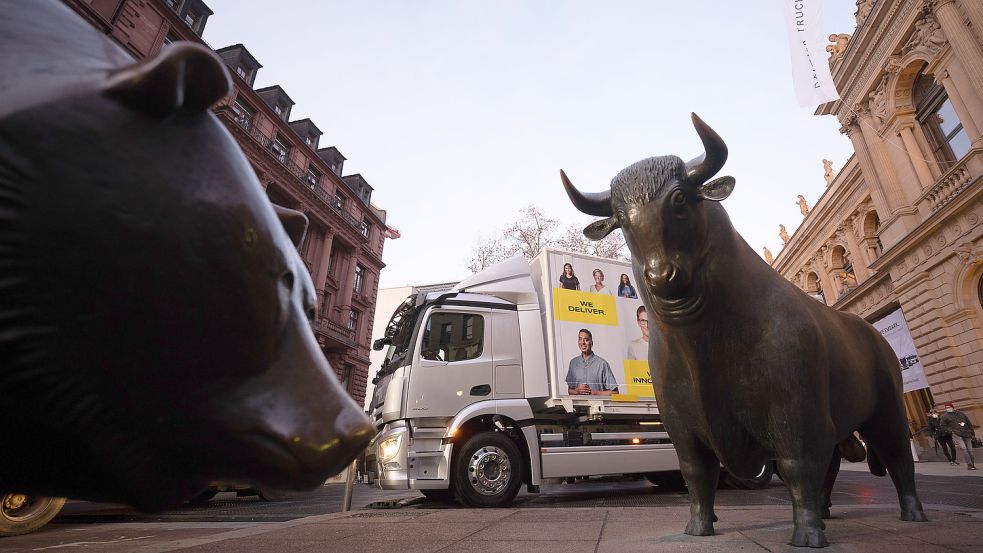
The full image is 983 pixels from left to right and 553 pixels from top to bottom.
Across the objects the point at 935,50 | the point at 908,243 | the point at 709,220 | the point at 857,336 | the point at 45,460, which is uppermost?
the point at 935,50

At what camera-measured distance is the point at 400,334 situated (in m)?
7.38

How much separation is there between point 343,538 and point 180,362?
379cm

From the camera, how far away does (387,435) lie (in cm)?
646

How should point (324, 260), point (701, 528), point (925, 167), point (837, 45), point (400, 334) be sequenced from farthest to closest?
point (324, 260)
point (837, 45)
point (925, 167)
point (400, 334)
point (701, 528)

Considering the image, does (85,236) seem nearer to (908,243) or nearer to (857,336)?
(857,336)

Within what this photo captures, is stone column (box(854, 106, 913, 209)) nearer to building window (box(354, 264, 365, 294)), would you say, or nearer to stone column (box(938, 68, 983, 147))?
stone column (box(938, 68, 983, 147))

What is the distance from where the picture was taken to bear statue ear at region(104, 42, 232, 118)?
1.37ft

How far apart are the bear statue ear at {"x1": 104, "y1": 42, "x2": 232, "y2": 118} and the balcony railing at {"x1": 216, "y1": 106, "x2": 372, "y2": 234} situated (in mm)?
20836

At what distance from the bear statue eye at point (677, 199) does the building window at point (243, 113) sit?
25038 millimetres

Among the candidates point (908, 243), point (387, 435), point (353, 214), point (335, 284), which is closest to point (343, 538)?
point (387, 435)

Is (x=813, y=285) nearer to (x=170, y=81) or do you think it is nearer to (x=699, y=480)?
(x=699, y=480)

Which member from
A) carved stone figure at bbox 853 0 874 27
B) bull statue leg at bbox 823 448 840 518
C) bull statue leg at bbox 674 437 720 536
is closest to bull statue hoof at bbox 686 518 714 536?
bull statue leg at bbox 674 437 720 536

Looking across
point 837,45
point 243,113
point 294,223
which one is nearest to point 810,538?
point 294,223

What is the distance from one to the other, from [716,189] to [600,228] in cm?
72
